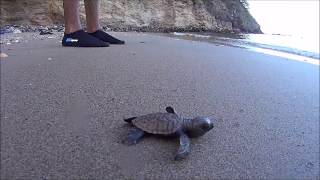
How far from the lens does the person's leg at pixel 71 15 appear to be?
3238mm

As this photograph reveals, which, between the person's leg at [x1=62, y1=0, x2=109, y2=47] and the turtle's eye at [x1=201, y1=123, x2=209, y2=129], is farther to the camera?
the person's leg at [x1=62, y1=0, x2=109, y2=47]

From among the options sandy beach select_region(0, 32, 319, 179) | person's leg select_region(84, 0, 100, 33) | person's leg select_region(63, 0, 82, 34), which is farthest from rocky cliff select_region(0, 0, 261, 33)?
sandy beach select_region(0, 32, 319, 179)

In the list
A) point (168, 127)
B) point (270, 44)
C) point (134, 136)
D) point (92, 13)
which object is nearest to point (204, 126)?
point (168, 127)

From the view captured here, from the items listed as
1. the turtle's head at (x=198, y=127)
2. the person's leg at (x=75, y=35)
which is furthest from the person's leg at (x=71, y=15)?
the turtle's head at (x=198, y=127)

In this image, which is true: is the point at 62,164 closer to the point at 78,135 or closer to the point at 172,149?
the point at 78,135

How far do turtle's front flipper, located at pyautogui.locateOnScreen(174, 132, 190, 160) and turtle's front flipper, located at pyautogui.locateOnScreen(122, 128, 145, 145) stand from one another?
166 millimetres

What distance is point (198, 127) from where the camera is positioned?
1.65 m

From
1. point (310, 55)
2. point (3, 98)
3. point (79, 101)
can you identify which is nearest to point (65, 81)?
point (79, 101)

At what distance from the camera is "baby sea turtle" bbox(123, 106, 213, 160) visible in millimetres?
1579

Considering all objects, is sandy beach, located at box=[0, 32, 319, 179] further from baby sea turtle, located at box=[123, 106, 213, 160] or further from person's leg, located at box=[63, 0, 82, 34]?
person's leg, located at box=[63, 0, 82, 34]

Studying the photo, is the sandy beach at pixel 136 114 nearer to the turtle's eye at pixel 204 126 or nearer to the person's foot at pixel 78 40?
the turtle's eye at pixel 204 126

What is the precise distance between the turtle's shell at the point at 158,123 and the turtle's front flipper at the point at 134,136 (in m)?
0.02

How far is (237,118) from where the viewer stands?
81.1 inches

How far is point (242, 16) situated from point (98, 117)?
10846 mm
